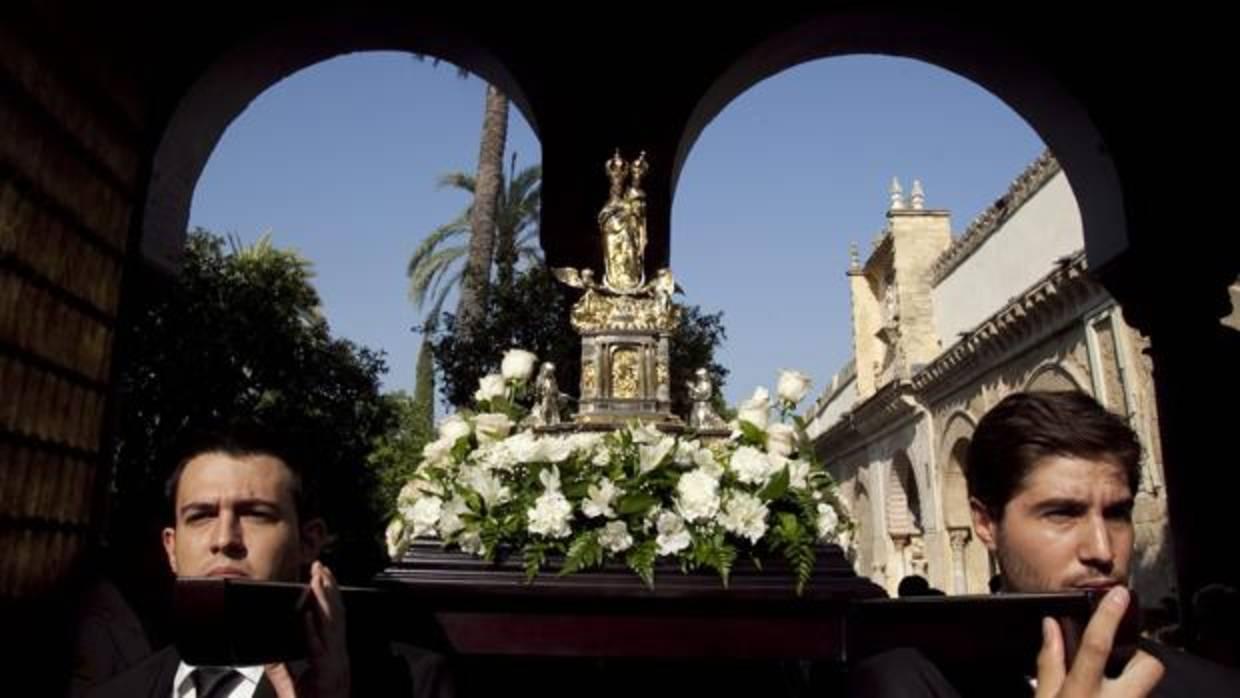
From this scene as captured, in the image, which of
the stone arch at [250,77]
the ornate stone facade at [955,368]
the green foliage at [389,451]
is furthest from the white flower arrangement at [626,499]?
the green foliage at [389,451]

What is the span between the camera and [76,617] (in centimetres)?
334

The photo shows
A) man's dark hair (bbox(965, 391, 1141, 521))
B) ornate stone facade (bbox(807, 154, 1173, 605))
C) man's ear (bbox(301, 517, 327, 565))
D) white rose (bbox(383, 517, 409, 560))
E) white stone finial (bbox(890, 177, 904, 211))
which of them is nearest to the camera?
man's dark hair (bbox(965, 391, 1141, 521))

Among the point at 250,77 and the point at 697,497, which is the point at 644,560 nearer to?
the point at 697,497

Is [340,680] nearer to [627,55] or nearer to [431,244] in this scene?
[627,55]

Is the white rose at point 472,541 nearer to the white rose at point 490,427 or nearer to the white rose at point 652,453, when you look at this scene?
the white rose at point 490,427

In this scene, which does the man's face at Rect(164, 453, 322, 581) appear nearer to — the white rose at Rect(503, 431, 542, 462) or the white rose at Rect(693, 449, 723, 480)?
the white rose at Rect(503, 431, 542, 462)

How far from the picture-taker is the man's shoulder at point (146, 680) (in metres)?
2.00

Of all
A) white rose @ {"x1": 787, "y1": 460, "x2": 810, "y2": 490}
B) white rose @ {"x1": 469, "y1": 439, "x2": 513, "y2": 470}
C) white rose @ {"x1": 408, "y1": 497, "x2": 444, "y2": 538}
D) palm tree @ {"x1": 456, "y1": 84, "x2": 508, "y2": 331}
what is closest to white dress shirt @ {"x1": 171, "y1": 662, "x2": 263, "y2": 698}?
white rose @ {"x1": 408, "y1": 497, "x2": 444, "y2": 538}

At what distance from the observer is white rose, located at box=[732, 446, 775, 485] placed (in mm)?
3158

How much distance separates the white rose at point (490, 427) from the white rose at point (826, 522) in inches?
46.1

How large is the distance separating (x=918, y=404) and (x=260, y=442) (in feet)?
91.4

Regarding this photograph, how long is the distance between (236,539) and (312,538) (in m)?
0.26

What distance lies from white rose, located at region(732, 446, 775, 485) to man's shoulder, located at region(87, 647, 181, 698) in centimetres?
178

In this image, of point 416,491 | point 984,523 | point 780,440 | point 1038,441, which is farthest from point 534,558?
point 1038,441
